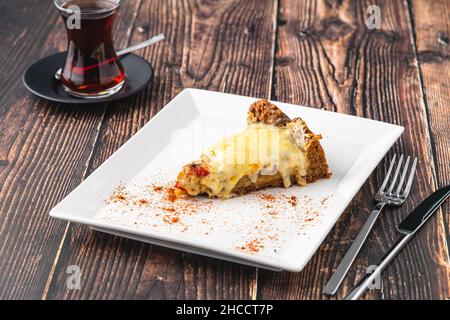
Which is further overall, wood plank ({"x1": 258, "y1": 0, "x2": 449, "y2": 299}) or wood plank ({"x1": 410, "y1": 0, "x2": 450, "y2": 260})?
wood plank ({"x1": 410, "y1": 0, "x2": 450, "y2": 260})

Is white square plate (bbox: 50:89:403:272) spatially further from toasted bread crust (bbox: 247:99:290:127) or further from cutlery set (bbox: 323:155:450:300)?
toasted bread crust (bbox: 247:99:290:127)

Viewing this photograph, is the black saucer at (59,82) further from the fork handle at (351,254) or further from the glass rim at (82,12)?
the fork handle at (351,254)

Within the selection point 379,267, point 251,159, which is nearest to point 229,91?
point 251,159

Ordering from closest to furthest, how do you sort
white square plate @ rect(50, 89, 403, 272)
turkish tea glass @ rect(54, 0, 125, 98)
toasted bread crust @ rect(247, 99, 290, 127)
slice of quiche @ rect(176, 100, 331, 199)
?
white square plate @ rect(50, 89, 403, 272) → slice of quiche @ rect(176, 100, 331, 199) → toasted bread crust @ rect(247, 99, 290, 127) → turkish tea glass @ rect(54, 0, 125, 98)

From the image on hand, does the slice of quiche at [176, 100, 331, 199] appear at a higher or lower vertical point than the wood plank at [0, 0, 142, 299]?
higher

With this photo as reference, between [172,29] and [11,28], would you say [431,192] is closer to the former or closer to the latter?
[172,29]

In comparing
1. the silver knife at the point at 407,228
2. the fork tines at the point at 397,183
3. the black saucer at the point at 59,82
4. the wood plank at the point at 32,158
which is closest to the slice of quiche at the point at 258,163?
the fork tines at the point at 397,183

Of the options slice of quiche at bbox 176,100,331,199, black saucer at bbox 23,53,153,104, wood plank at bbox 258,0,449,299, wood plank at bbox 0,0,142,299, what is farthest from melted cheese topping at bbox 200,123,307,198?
black saucer at bbox 23,53,153,104

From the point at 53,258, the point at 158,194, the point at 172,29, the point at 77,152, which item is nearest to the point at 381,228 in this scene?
the point at 158,194
